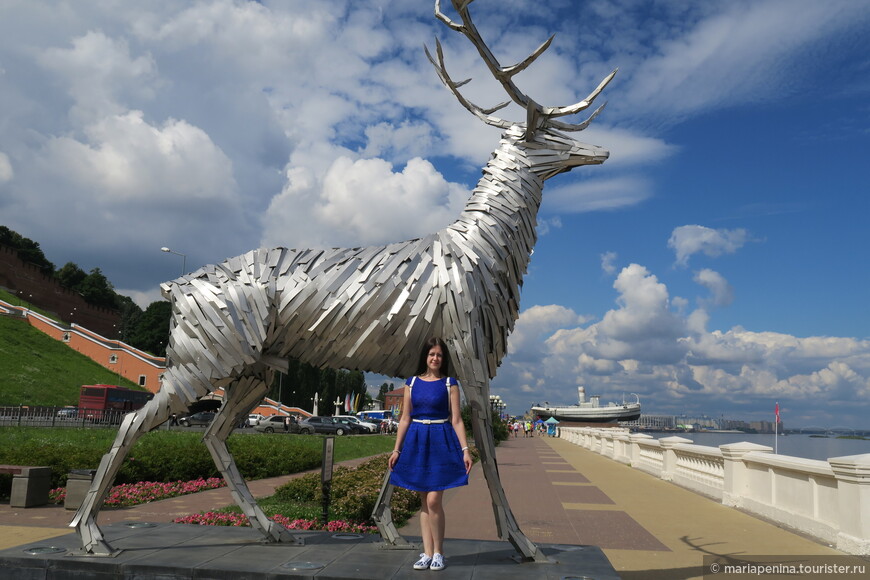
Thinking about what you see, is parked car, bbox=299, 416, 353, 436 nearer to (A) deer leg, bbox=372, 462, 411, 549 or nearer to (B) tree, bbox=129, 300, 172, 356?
(A) deer leg, bbox=372, 462, 411, 549

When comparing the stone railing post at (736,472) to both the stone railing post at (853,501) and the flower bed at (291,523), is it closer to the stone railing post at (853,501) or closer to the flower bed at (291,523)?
the stone railing post at (853,501)

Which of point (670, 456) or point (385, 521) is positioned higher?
point (385, 521)

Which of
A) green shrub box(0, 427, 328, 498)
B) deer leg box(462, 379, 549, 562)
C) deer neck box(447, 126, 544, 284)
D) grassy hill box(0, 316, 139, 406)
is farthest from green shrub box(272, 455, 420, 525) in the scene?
grassy hill box(0, 316, 139, 406)

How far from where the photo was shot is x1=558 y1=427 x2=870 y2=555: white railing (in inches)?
268

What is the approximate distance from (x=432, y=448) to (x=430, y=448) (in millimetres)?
15

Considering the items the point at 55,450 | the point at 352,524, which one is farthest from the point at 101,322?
the point at 352,524

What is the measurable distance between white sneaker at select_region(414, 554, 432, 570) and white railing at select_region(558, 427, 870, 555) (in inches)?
200

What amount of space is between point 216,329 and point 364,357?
1179mm

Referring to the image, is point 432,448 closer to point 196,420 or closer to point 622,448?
point 622,448

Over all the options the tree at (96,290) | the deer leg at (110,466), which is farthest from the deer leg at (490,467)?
the tree at (96,290)

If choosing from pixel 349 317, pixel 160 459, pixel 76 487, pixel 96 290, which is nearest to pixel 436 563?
pixel 349 317

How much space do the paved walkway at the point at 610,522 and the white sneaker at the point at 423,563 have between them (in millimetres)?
892

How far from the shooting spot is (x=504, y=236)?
17.3 feet

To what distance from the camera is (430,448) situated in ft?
14.6
